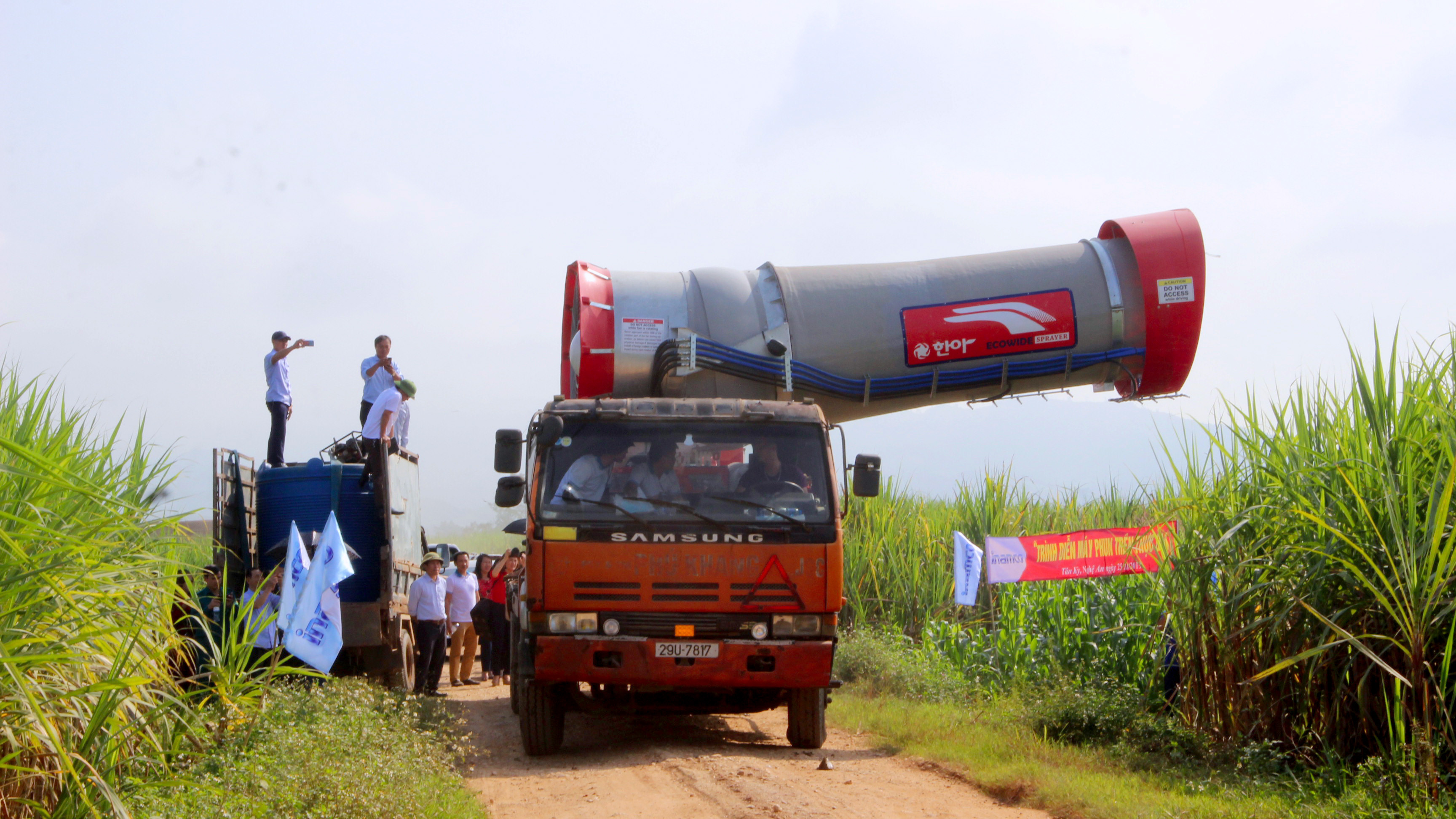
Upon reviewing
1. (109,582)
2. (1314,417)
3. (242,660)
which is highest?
(1314,417)

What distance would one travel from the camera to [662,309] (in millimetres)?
9875

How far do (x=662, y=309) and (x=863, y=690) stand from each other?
4853 millimetres

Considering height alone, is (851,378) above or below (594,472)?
above

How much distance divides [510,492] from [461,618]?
642 centimetres

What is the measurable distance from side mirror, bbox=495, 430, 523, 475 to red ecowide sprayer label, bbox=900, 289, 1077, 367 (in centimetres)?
333

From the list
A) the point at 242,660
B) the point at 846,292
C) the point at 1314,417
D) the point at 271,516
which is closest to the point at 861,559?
the point at 846,292

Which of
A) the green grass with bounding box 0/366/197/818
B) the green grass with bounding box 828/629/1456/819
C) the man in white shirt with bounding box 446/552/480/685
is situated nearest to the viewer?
the green grass with bounding box 0/366/197/818

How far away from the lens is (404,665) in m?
11.6

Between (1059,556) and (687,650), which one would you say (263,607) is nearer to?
(687,650)

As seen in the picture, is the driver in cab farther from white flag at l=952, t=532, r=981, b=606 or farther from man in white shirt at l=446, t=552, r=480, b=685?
man in white shirt at l=446, t=552, r=480, b=685

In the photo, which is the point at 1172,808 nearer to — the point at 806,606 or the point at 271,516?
the point at 806,606

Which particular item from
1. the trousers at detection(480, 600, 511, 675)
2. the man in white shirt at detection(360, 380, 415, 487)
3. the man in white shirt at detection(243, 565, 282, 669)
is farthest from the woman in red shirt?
the man in white shirt at detection(243, 565, 282, 669)

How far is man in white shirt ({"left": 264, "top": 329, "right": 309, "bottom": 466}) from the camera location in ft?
39.2

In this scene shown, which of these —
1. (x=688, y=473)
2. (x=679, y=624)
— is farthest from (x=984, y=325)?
(x=679, y=624)
